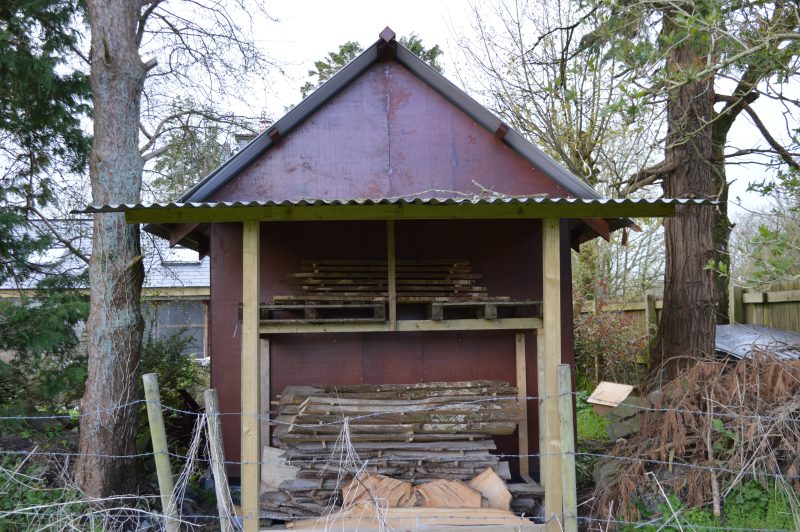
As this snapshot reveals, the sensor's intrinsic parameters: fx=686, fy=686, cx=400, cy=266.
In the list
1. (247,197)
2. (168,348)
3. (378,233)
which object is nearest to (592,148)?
(378,233)

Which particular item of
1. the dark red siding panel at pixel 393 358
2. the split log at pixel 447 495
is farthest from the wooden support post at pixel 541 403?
the dark red siding panel at pixel 393 358

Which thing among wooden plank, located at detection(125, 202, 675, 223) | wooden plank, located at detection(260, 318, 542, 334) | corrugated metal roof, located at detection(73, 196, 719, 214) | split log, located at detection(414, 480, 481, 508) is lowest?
split log, located at detection(414, 480, 481, 508)

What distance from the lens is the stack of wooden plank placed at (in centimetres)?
755

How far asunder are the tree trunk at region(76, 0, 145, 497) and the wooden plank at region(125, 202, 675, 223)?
159 cm

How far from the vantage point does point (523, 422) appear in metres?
7.81

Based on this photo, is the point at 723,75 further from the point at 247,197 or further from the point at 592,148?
the point at 247,197

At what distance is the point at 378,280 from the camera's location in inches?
305

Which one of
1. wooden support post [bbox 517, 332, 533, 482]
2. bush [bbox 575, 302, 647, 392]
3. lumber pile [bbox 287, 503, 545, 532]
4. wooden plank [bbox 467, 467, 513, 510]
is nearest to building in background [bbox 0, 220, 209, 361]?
wooden support post [bbox 517, 332, 533, 482]

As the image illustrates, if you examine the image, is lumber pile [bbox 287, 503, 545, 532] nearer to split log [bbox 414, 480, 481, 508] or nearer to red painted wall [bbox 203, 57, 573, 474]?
split log [bbox 414, 480, 481, 508]

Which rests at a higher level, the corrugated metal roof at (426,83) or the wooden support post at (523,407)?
the corrugated metal roof at (426,83)

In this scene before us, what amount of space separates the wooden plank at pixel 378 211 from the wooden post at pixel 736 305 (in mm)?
6456

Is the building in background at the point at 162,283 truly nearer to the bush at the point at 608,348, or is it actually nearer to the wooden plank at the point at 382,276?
the wooden plank at the point at 382,276

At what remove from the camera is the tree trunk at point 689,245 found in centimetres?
959

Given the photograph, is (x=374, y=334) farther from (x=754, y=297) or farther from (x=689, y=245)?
(x=754, y=297)
